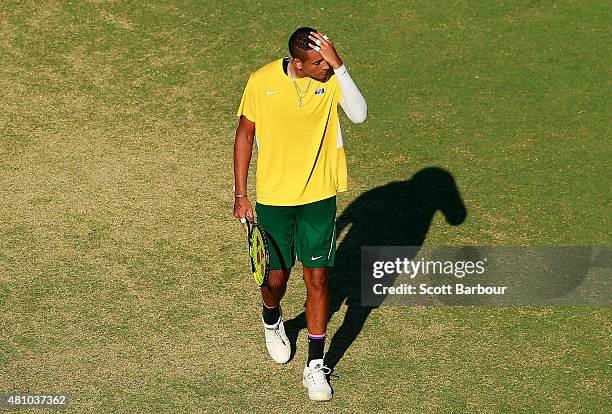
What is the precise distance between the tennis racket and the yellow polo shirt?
263 millimetres

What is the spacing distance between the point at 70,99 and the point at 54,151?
1320mm

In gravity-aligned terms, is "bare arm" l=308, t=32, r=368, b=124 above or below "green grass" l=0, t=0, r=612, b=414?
above

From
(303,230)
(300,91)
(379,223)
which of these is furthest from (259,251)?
(379,223)

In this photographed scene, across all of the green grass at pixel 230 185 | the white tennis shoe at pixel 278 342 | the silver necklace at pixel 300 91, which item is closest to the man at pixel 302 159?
the silver necklace at pixel 300 91

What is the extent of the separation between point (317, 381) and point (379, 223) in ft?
10.1

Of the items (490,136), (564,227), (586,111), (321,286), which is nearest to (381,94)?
(490,136)

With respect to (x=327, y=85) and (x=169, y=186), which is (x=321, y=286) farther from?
(x=169, y=186)

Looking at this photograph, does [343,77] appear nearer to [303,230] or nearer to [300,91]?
[300,91]

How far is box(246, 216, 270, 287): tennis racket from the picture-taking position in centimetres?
1062

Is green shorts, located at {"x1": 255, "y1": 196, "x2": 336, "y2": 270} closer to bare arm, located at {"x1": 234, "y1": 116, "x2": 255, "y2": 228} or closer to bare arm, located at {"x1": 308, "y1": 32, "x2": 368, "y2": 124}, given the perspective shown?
bare arm, located at {"x1": 234, "y1": 116, "x2": 255, "y2": 228}

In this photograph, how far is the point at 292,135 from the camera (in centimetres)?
1041

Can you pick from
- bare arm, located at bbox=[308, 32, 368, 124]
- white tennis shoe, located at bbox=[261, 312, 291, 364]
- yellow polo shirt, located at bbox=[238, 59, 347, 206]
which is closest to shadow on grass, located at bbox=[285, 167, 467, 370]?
white tennis shoe, located at bbox=[261, 312, 291, 364]

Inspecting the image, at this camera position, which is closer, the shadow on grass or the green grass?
the green grass

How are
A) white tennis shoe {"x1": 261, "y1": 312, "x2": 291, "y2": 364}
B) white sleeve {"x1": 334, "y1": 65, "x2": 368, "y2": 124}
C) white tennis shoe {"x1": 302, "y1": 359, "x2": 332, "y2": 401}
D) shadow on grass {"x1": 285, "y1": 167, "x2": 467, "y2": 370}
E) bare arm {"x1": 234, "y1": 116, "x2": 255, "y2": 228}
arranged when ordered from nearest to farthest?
white sleeve {"x1": 334, "y1": 65, "x2": 368, "y2": 124}
bare arm {"x1": 234, "y1": 116, "x2": 255, "y2": 228}
white tennis shoe {"x1": 302, "y1": 359, "x2": 332, "y2": 401}
white tennis shoe {"x1": 261, "y1": 312, "x2": 291, "y2": 364}
shadow on grass {"x1": 285, "y1": 167, "x2": 467, "y2": 370}
